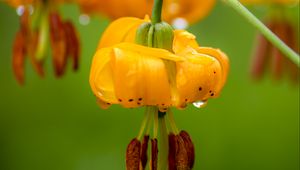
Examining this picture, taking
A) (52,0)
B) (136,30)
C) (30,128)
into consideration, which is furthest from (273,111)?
(136,30)

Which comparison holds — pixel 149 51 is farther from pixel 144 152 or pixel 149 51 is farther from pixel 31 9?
pixel 31 9

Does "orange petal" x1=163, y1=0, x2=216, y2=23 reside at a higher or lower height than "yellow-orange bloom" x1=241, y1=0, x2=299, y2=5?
lower

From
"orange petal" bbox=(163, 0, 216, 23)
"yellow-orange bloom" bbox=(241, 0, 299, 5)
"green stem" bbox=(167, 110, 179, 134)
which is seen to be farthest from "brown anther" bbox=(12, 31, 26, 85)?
"yellow-orange bloom" bbox=(241, 0, 299, 5)

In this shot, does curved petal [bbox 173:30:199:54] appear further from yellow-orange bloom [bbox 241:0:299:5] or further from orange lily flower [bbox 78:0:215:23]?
yellow-orange bloom [bbox 241:0:299:5]

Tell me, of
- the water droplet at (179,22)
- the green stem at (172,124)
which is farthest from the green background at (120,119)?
the green stem at (172,124)

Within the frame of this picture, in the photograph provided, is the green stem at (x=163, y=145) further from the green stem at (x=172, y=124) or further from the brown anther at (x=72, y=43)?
the brown anther at (x=72, y=43)

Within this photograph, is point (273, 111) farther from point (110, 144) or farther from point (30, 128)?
point (30, 128)

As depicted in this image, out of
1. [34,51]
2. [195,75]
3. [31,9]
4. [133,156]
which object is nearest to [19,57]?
[34,51]
